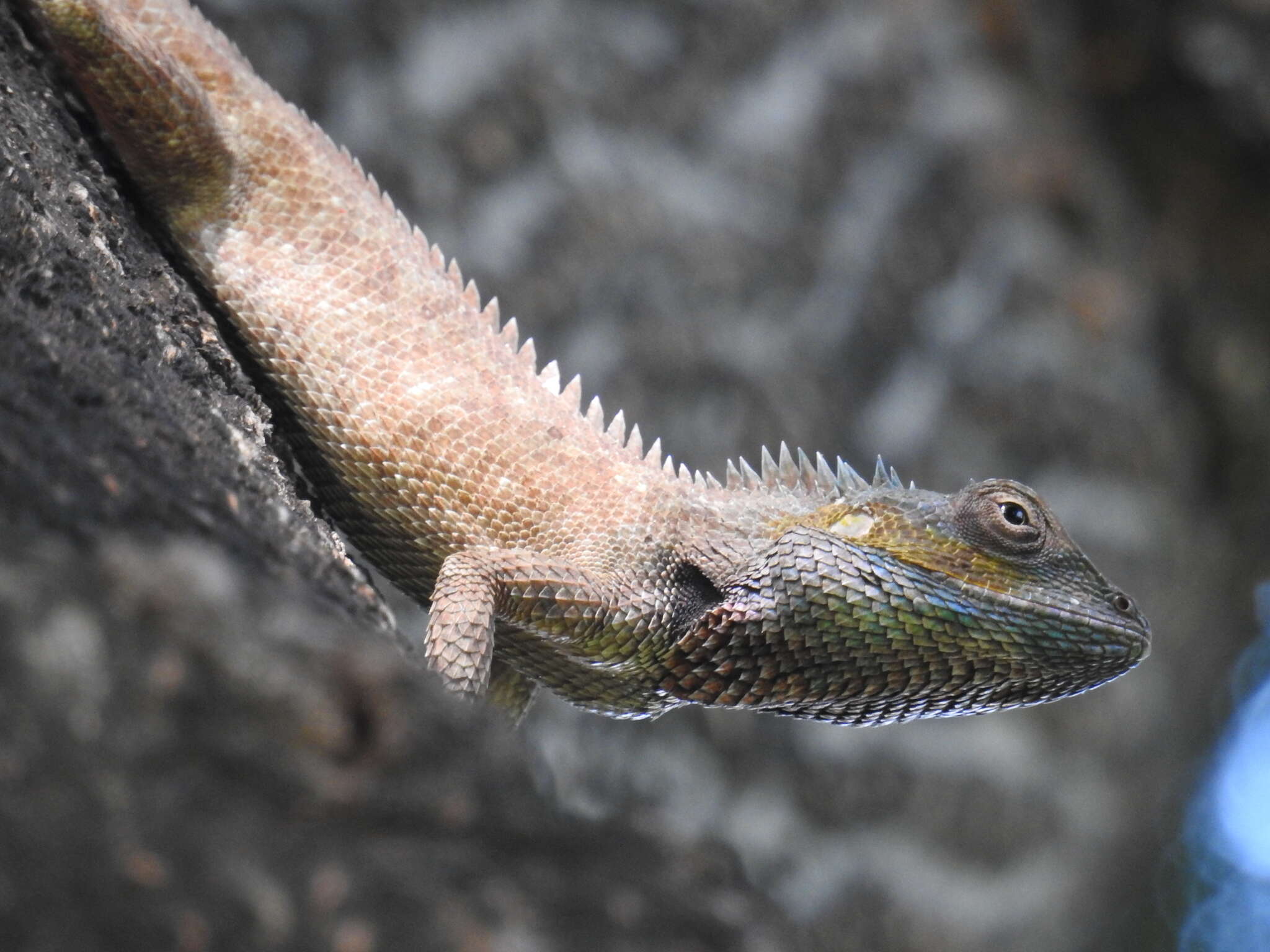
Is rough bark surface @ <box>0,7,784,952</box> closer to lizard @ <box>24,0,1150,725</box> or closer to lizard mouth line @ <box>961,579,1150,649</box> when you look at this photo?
lizard @ <box>24,0,1150,725</box>

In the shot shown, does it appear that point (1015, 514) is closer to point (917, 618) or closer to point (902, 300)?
point (917, 618)

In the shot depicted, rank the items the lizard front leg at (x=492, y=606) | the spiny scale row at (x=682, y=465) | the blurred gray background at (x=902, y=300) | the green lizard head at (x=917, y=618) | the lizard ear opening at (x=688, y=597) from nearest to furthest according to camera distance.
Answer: the lizard front leg at (x=492, y=606) < the green lizard head at (x=917, y=618) < the lizard ear opening at (x=688, y=597) < the spiny scale row at (x=682, y=465) < the blurred gray background at (x=902, y=300)

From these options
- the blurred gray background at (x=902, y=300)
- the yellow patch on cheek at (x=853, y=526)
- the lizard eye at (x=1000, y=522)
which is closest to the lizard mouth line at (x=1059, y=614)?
the lizard eye at (x=1000, y=522)

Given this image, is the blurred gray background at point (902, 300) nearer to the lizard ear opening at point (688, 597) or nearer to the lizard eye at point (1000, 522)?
the lizard ear opening at point (688, 597)

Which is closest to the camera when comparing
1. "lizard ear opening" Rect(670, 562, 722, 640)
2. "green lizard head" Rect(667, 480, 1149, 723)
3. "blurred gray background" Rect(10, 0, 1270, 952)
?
"green lizard head" Rect(667, 480, 1149, 723)

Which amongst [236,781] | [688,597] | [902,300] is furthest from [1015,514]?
[902,300]

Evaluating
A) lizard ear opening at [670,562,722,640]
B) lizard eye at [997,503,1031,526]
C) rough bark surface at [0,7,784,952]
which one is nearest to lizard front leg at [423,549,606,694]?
lizard ear opening at [670,562,722,640]

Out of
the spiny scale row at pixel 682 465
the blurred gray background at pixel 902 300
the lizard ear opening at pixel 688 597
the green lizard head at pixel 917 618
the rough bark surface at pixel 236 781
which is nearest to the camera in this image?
the rough bark surface at pixel 236 781
